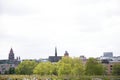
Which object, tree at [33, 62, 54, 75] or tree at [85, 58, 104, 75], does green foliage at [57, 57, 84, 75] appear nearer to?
tree at [85, 58, 104, 75]

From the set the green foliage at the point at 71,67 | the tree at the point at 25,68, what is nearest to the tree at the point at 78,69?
the green foliage at the point at 71,67

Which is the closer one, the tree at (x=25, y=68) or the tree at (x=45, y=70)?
the tree at (x=45, y=70)

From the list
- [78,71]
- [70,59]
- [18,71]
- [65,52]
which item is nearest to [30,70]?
[18,71]

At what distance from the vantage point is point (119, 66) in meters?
113

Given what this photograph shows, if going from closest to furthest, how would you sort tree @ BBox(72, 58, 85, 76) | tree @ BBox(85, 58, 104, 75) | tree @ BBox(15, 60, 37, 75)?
tree @ BBox(72, 58, 85, 76) → tree @ BBox(85, 58, 104, 75) → tree @ BBox(15, 60, 37, 75)

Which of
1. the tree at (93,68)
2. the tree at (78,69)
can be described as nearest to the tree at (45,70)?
the tree at (78,69)

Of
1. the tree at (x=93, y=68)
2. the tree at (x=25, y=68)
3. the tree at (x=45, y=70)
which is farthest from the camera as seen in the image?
the tree at (x=25, y=68)

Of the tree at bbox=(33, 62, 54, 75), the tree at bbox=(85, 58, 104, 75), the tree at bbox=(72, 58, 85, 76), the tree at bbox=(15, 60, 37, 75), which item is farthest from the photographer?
the tree at bbox=(15, 60, 37, 75)

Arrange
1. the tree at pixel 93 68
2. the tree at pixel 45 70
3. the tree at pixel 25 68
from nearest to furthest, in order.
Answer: the tree at pixel 93 68, the tree at pixel 45 70, the tree at pixel 25 68

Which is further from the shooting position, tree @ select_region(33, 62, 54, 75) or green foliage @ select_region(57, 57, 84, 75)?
tree @ select_region(33, 62, 54, 75)

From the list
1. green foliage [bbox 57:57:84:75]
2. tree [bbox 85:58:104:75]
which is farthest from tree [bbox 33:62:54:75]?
tree [bbox 85:58:104:75]

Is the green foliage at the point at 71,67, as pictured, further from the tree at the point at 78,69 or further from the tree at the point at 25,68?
the tree at the point at 25,68

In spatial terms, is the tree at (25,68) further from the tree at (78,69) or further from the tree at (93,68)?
the tree at (93,68)

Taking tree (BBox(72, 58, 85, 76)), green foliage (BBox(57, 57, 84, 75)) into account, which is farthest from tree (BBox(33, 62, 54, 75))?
tree (BBox(72, 58, 85, 76))
